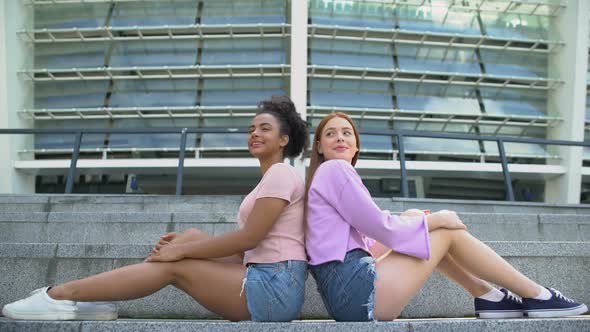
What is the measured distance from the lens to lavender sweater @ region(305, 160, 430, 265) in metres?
3.25

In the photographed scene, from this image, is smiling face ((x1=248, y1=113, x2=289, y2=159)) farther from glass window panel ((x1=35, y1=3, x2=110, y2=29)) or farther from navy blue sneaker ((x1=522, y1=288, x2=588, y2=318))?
glass window panel ((x1=35, y1=3, x2=110, y2=29))

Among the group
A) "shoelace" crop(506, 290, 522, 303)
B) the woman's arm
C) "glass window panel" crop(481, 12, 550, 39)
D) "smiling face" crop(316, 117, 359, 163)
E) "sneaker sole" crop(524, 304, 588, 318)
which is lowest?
"sneaker sole" crop(524, 304, 588, 318)

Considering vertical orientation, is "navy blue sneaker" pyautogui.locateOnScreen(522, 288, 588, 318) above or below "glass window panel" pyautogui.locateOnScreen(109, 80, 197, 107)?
below

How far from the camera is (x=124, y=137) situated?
1499cm

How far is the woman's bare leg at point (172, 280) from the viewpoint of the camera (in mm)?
3230

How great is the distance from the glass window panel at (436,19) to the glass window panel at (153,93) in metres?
5.08

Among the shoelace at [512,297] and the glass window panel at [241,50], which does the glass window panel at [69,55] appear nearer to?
the glass window panel at [241,50]

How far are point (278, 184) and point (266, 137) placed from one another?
40 centimetres

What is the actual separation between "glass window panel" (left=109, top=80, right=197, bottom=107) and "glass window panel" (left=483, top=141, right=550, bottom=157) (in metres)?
6.75

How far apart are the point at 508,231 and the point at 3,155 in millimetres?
11196

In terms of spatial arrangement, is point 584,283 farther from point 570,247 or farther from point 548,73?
point 548,73

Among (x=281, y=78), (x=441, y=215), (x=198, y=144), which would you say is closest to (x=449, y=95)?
(x=281, y=78)

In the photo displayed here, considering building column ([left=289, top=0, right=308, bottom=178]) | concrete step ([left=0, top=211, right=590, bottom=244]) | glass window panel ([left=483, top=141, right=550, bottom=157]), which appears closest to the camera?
concrete step ([left=0, top=211, right=590, bottom=244])

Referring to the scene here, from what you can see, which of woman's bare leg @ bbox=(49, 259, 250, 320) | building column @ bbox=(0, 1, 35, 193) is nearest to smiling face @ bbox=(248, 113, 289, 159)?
woman's bare leg @ bbox=(49, 259, 250, 320)
